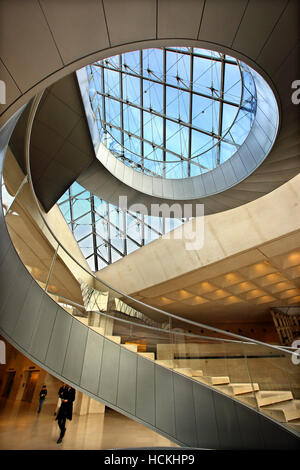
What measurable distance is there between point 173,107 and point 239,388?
17024mm

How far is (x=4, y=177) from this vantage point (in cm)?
477

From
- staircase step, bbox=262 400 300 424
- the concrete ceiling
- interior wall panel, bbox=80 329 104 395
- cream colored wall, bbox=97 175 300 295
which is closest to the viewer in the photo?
interior wall panel, bbox=80 329 104 395

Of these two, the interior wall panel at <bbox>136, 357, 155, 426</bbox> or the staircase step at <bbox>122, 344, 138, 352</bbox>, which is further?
the staircase step at <bbox>122, 344, 138, 352</bbox>

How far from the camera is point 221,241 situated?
1280 cm

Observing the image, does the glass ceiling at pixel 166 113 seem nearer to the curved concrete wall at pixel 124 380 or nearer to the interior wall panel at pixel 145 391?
the curved concrete wall at pixel 124 380

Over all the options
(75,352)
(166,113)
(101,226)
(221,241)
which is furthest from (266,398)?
(101,226)

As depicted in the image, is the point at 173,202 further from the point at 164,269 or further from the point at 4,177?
the point at 4,177

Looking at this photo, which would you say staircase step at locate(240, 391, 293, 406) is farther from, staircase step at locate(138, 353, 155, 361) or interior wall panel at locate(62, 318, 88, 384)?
interior wall panel at locate(62, 318, 88, 384)

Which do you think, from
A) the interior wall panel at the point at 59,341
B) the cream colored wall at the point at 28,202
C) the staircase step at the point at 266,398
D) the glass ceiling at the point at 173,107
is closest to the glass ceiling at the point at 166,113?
the glass ceiling at the point at 173,107

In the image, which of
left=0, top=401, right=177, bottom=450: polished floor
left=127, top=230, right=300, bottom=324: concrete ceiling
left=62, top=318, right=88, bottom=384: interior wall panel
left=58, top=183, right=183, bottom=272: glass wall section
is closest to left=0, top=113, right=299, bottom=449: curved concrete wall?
left=62, top=318, right=88, bottom=384: interior wall panel

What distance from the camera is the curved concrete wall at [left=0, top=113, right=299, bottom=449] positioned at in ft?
15.7

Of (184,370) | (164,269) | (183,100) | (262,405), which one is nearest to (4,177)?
(184,370)

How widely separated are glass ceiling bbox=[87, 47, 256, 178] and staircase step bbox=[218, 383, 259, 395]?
9.18 metres

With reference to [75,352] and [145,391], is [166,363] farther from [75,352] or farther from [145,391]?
[75,352]
